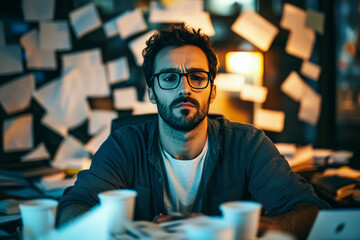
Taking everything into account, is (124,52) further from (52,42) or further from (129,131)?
(129,131)

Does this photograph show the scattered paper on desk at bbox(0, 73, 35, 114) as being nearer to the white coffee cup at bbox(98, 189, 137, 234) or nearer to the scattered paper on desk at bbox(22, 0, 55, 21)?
the scattered paper on desk at bbox(22, 0, 55, 21)

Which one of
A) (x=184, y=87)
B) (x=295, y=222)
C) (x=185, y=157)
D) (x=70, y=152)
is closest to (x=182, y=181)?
(x=185, y=157)

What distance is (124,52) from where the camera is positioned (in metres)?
1.90

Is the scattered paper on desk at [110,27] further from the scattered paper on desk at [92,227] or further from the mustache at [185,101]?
the scattered paper on desk at [92,227]

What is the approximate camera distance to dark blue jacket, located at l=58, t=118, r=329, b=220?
1.09m

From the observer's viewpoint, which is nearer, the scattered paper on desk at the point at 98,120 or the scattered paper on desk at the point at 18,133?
the scattered paper on desk at the point at 18,133

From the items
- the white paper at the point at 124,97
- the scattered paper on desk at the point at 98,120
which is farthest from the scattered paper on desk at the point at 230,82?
the scattered paper on desk at the point at 98,120

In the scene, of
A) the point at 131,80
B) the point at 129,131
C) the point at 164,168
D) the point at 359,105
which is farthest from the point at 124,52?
the point at 359,105

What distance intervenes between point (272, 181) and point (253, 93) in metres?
0.97

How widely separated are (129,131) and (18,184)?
1.95 ft

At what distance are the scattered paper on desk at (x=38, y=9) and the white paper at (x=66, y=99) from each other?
0.31 m

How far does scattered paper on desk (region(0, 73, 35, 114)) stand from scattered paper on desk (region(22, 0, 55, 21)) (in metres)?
0.29

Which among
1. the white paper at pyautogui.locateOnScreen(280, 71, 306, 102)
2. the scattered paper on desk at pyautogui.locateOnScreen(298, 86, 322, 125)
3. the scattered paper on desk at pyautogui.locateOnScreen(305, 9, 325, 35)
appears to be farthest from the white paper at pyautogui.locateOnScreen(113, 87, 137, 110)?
the scattered paper on desk at pyautogui.locateOnScreen(305, 9, 325, 35)

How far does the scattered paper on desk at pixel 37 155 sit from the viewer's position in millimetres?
1806
